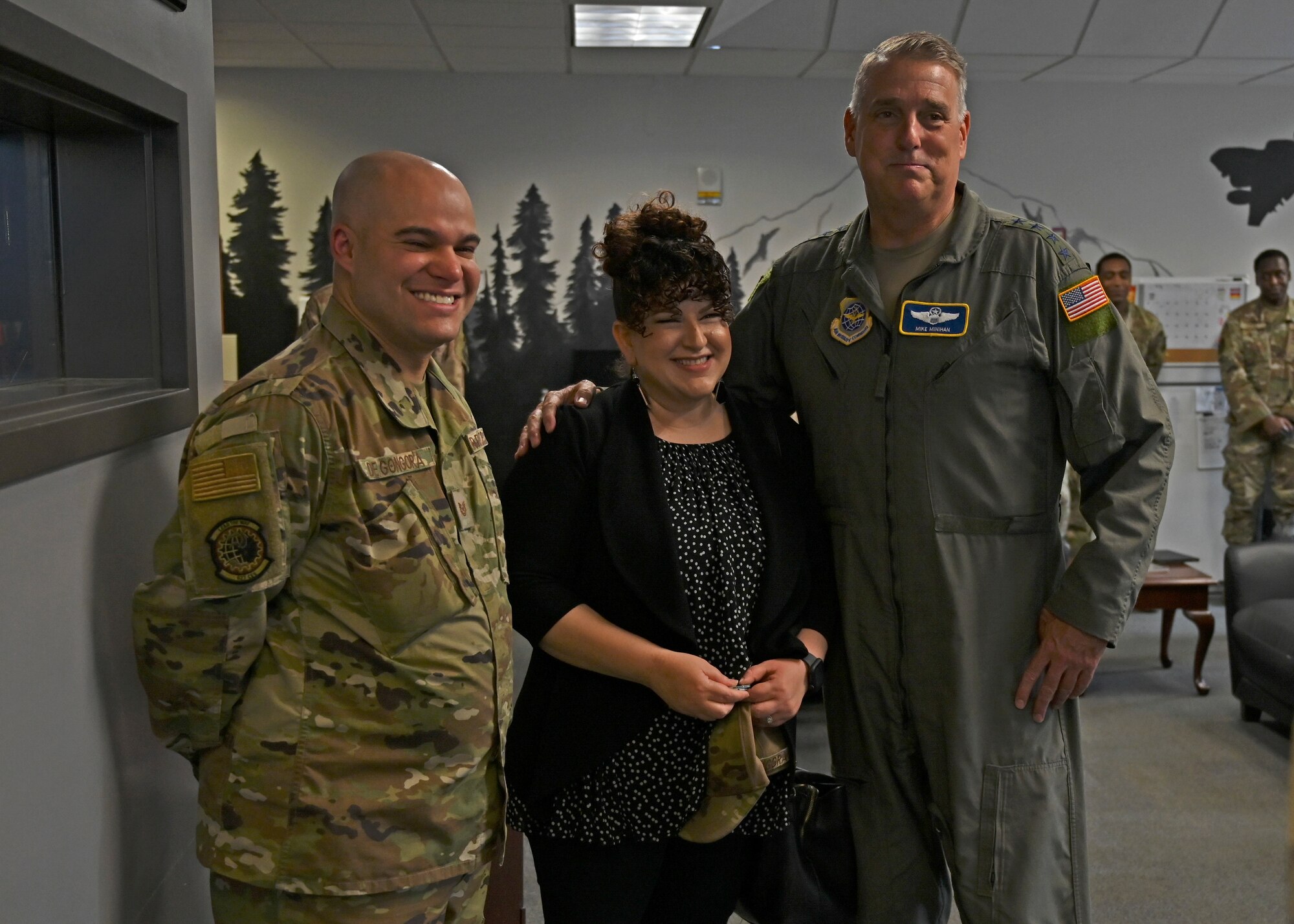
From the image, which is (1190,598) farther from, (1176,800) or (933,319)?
(933,319)

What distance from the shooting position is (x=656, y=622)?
154 cm

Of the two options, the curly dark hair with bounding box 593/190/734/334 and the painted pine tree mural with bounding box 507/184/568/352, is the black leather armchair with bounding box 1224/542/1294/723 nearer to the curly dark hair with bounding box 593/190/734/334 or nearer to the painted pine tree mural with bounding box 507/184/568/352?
the curly dark hair with bounding box 593/190/734/334

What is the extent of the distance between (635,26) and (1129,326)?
3.24m

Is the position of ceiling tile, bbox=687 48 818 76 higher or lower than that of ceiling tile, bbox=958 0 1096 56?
lower

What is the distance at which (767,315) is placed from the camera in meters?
1.92

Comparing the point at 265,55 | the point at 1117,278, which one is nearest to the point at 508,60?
the point at 265,55

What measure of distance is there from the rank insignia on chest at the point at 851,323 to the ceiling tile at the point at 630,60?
4432 mm

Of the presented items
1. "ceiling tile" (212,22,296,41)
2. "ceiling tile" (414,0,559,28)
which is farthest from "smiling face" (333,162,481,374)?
"ceiling tile" (212,22,296,41)

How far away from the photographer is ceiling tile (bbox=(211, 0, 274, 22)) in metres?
4.93

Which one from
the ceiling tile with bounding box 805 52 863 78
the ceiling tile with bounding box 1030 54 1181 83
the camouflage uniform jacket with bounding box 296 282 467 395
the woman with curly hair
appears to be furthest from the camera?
the ceiling tile with bounding box 1030 54 1181 83

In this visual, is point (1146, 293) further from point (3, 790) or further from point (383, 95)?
point (3, 790)

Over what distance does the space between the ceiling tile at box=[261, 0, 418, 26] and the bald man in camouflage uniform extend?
5.10 metres

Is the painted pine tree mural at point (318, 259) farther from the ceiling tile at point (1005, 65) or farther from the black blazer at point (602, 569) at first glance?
the black blazer at point (602, 569)

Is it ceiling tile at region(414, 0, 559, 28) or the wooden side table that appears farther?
ceiling tile at region(414, 0, 559, 28)
